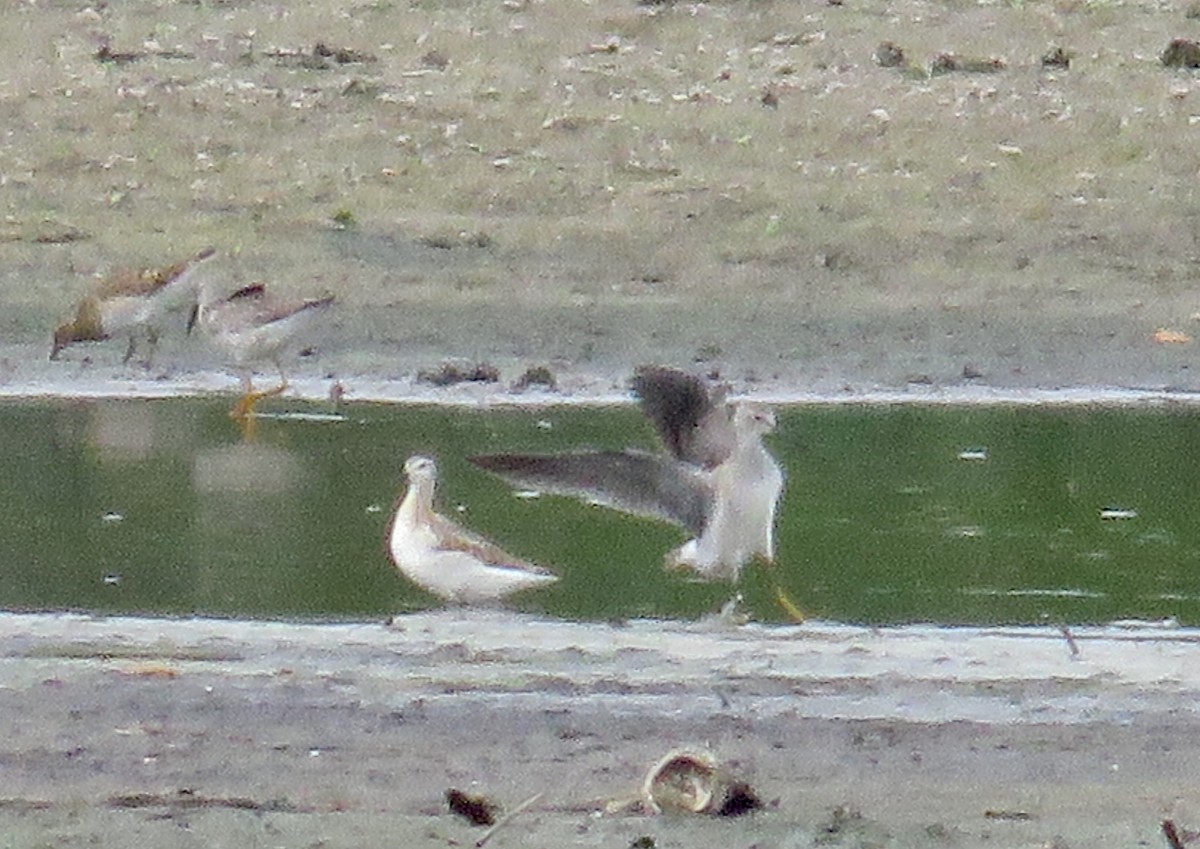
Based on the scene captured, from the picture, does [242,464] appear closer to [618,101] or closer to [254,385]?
→ [254,385]

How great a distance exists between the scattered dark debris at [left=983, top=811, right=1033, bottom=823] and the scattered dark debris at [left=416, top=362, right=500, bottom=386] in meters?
7.18

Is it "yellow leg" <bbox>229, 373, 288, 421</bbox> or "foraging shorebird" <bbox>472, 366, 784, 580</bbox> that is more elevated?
"foraging shorebird" <bbox>472, 366, 784, 580</bbox>

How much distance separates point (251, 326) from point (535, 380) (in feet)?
3.90

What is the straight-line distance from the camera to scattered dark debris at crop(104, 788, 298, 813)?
645 centimetres

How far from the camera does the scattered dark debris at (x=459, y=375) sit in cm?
1359

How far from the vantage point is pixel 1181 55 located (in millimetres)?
17797

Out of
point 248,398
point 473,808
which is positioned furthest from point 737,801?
point 248,398

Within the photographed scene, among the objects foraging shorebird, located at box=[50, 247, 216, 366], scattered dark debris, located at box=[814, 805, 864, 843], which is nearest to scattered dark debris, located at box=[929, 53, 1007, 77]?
foraging shorebird, located at box=[50, 247, 216, 366]

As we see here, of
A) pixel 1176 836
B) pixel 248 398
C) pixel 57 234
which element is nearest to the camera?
pixel 1176 836

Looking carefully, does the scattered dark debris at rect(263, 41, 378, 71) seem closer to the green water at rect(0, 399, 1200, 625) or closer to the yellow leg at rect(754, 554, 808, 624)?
the green water at rect(0, 399, 1200, 625)

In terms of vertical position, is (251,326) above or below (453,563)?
below

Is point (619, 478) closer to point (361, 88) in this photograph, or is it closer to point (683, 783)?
point (683, 783)

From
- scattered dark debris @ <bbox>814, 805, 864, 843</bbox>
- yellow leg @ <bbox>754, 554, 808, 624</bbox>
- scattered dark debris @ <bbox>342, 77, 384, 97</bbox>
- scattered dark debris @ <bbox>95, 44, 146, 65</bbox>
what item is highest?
scattered dark debris @ <bbox>814, 805, 864, 843</bbox>

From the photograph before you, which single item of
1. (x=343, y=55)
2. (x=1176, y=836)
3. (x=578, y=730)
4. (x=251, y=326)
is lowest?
(x=251, y=326)
